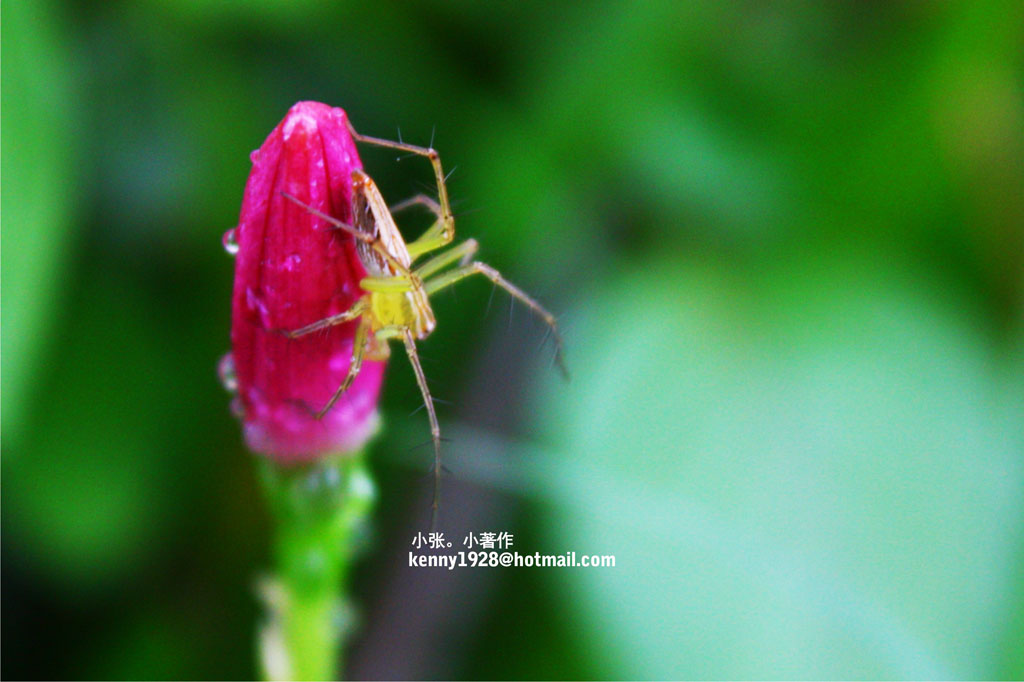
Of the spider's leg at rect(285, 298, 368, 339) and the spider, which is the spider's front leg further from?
the spider's leg at rect(285, 298, 368, 339)

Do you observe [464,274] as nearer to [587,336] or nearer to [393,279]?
[393,279]

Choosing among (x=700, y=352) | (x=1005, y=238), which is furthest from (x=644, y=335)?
(x=1005, y=238)

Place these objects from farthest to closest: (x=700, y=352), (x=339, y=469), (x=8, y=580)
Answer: (x=700, y=352) → (x=8, y=580) → (x=339, y=469)

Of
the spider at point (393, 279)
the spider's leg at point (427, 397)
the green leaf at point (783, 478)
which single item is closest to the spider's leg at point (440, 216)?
the spider at point (393, 279)

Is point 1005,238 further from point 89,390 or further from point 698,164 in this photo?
point 89,390

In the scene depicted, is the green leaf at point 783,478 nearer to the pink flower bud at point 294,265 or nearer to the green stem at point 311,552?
the green stem at point 311,552

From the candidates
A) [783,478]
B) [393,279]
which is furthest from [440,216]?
[783,478]
